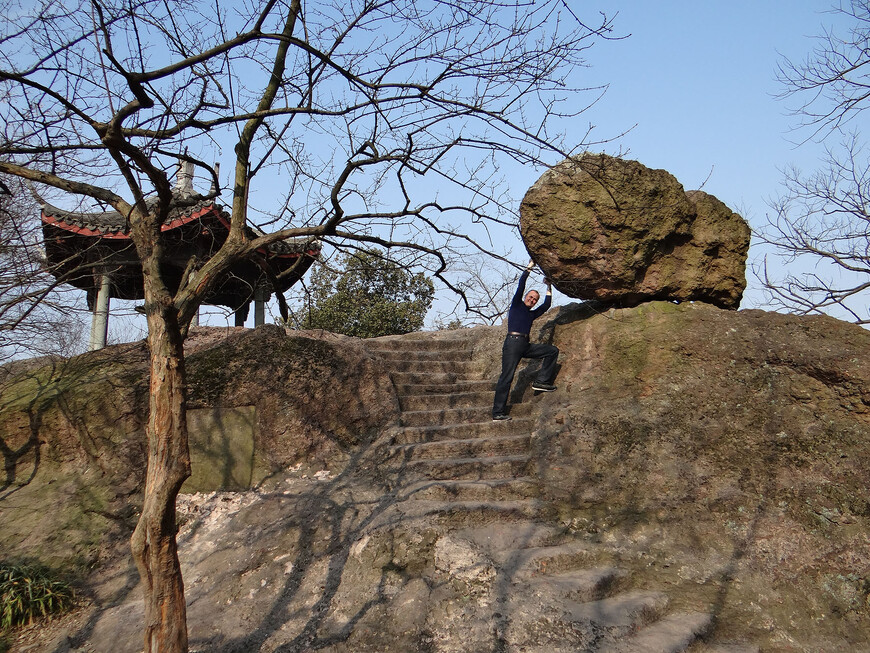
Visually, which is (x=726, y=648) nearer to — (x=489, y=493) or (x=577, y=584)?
(x=577, y=584)

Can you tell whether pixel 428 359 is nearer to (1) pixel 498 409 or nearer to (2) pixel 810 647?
(1) pixel 498 409

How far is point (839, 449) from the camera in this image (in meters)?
5.09

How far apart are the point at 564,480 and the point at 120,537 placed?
422cm

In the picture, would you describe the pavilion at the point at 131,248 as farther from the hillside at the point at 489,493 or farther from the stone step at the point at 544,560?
the stone step at the point at 544,560

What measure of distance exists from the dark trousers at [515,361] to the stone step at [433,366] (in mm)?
1439

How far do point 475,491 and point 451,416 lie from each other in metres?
1.49

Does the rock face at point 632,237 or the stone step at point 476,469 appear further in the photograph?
the rock face at point 632,237

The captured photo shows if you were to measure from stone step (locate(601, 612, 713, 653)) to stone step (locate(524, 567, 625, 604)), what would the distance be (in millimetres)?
395

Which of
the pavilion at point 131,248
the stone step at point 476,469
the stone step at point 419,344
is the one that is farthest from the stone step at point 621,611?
the pavilion at point 131,248

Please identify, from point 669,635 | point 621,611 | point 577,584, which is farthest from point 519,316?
point 669,635

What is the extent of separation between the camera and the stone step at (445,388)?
727 cm

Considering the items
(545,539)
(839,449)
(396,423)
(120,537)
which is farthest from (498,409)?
(120,537)

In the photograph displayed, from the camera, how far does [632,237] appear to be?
6531 mm

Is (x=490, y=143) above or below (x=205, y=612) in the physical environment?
above
